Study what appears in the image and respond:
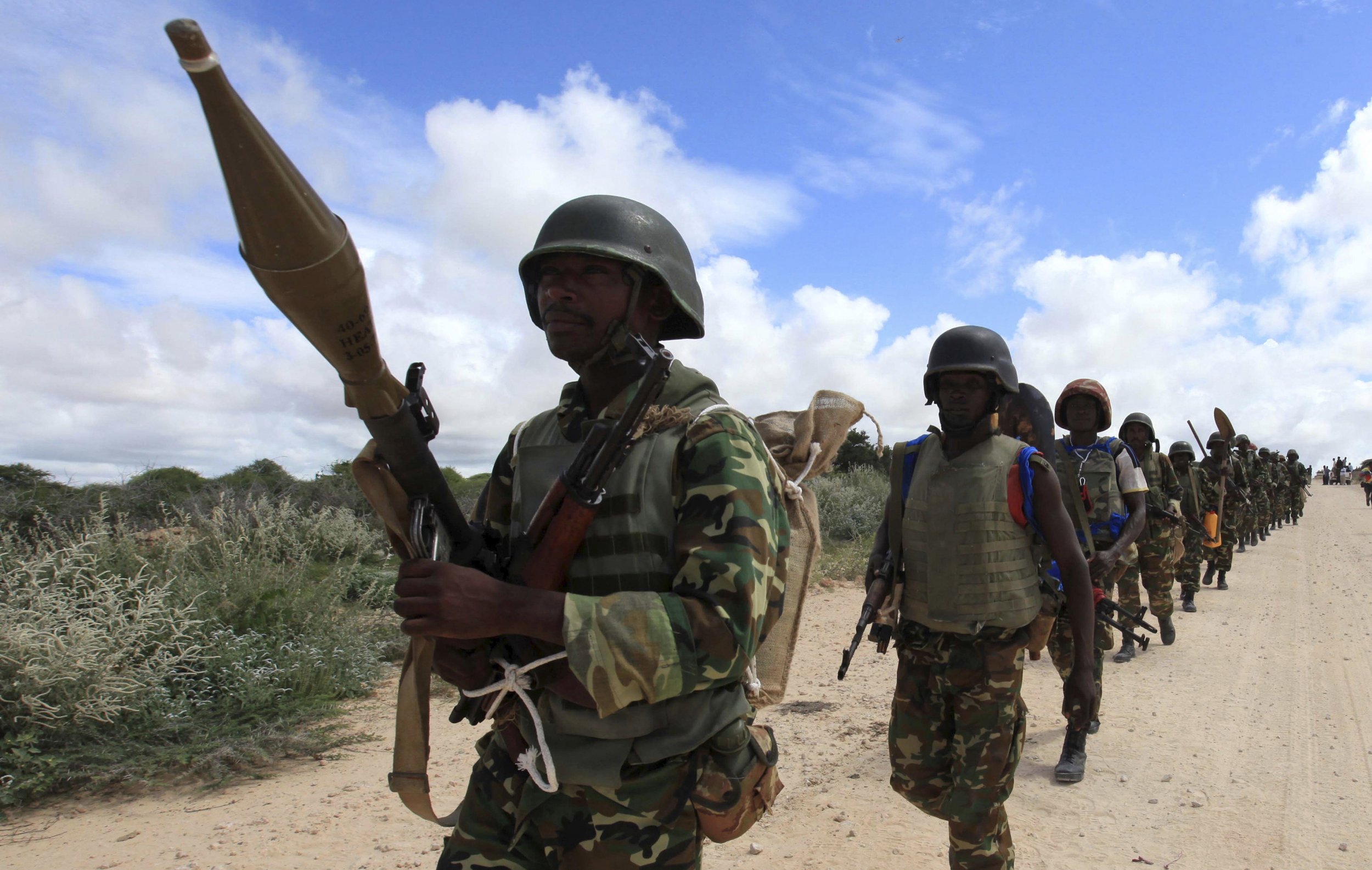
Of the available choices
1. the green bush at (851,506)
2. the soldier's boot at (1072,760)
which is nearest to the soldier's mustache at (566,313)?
the soldier's boot at (1072,760)

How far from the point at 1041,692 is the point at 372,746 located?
4.73 metres

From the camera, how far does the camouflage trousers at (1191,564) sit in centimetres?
1023

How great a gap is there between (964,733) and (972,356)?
4.72 ft

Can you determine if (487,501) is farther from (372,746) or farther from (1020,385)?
(372,746)

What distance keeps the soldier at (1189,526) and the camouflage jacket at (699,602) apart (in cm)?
992

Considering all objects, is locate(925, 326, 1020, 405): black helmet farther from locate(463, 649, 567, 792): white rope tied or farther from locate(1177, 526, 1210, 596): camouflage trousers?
locate(1177, 526, 1210, 596): camouflage trousers

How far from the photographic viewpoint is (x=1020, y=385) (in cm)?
441

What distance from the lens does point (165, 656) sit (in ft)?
17.8

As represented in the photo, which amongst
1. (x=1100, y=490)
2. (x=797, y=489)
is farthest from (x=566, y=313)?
(x=1100, y=490)

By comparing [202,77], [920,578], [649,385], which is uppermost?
[202,77]

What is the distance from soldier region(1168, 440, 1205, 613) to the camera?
997 centimetres

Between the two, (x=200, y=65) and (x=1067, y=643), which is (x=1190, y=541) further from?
(x=200, y=65)

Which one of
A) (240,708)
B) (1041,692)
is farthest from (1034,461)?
(240,708)

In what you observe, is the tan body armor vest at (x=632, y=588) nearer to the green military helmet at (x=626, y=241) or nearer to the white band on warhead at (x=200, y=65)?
the green military helmet at (x=626, y=241)
